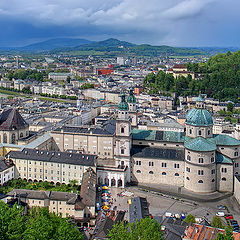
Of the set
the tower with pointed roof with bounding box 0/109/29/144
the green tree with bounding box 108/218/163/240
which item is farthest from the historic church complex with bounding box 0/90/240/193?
the green tree with bounding box 108/218/163/240

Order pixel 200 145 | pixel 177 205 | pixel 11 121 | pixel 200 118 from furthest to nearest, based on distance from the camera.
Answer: pixel 11 121 → pixel 200 118 → pixel 200 145 → pixel 177 205

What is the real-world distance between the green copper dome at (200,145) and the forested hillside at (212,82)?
2190 inches

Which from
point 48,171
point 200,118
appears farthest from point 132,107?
point 48,171

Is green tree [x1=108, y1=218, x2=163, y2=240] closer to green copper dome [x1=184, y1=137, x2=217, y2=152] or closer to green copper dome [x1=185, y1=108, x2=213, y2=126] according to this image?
green copper dome [x1=184, y1=137, x2=217, y2=152]

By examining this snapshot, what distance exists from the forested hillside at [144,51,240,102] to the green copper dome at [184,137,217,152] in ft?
182

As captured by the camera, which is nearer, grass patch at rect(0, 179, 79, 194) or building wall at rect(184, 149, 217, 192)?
grass patch at rect(0, 179, 79, 194)

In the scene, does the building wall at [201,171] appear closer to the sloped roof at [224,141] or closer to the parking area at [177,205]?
the parking area at [177,205]

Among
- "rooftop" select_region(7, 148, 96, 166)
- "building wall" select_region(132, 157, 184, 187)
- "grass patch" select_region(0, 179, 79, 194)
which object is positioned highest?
"rooftop" select_region(7, 148, 96, 166)

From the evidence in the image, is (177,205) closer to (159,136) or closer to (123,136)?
(123,136)

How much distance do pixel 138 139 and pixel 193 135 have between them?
26.0ft

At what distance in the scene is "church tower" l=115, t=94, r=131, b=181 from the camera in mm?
44906

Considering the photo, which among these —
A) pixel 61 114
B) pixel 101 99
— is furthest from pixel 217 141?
pixel 101 99

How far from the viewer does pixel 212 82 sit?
331 ft

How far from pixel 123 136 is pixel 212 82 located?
63416mm
